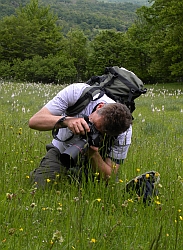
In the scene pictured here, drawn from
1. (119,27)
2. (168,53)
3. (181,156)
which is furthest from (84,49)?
(119,27)

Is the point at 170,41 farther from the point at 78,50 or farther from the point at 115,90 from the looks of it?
the point at 115,90

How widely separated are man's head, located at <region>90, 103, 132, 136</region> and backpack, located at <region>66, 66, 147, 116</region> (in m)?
0.43

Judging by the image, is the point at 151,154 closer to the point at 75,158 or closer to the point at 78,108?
the point at 78,108

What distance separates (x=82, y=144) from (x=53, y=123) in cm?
51

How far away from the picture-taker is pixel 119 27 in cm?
13812

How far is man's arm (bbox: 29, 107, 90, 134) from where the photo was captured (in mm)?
3266

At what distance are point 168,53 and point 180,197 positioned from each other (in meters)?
30.7

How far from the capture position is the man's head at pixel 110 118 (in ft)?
10.9

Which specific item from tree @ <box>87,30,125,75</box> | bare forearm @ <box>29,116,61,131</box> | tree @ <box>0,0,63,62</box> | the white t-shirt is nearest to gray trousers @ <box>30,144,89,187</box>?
the white t-shirt

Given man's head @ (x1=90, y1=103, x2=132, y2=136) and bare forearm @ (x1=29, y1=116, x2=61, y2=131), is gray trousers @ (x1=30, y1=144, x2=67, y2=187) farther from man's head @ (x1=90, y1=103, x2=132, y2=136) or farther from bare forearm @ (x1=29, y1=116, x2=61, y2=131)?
man's head @ (x1=90, y1=103, x2=132, y2=136)

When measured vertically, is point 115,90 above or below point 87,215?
above

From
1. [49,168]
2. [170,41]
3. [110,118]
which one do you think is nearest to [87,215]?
[110,118]

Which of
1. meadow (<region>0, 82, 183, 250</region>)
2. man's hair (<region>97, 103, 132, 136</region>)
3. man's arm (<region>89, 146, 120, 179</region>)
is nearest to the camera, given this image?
meadow (<region>0, 82, 183, 250</region>)

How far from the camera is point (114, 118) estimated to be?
132 inches
